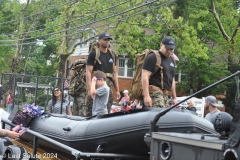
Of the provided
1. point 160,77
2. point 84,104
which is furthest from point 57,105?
point 160,77

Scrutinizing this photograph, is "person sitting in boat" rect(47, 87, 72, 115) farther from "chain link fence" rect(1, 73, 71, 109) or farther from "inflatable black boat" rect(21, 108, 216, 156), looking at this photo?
"inflatable black boat" rect(21, 108, 216, 156)

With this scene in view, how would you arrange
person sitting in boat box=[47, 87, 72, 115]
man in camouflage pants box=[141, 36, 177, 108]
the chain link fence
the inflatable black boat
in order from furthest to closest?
the chain link fence, person sitting in boat box=[47, 87, 72, 115], man in camouflage pants box=[141, 36, 177, 108], the inflatable black boat

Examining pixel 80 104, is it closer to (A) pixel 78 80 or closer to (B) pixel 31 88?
(A) pixel 78 80

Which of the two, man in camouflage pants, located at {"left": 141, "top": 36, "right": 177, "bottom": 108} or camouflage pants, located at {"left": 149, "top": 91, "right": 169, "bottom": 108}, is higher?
man in camouflage pants, located at {"left": 141, "top": 36, "right": 177, "bottom": 108}

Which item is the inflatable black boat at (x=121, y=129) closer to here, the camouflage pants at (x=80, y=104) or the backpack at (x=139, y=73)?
the backpack at (x=139, y=73)

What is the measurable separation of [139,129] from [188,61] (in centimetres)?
2892

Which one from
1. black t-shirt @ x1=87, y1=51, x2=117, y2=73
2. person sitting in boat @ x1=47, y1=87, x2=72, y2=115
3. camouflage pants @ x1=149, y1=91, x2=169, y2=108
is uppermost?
black t-shirt @ x1=87, y1=51, x2=117, y2=73

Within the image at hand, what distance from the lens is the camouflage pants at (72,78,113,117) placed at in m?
8.57

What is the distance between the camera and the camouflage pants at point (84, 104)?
8.57 m

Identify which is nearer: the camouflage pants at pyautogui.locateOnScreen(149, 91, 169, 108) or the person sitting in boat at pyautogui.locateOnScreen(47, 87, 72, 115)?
the camouflage pants at pyautogui.locateOnScreen(149, 91, 169, 108)

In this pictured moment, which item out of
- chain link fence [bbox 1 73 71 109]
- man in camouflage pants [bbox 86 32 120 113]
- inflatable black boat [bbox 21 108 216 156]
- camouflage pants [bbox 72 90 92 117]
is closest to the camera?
inflatable black boat [bbox 21 108 216 156]

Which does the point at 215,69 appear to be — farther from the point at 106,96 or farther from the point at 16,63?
the point at 106,96

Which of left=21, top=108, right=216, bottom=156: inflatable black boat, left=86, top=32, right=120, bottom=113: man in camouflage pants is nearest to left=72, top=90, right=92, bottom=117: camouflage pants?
left=86, top=32, right=120, bottom=113: man in camouflage pants

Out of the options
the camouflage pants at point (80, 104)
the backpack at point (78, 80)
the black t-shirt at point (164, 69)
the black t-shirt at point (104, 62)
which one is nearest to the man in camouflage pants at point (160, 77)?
the black t-shirt at point (164, 69)
